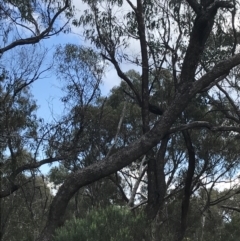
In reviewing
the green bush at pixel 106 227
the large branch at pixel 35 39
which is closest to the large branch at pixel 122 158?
the green bush at pixel 106 227

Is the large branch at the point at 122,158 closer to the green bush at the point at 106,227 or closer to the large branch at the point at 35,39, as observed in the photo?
the green bush at the point at 106,227

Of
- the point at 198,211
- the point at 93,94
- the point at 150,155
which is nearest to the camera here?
the point at 150,155

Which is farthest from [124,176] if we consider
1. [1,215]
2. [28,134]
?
[28,134]

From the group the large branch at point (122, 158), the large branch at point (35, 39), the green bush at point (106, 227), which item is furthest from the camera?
the large branch at point (35, 39)

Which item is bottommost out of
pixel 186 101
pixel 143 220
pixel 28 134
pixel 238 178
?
pixel 143 220

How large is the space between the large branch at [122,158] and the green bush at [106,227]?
3.72 feet

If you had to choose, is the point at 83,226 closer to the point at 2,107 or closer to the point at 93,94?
the point at 2,107

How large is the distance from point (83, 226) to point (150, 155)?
4.96m

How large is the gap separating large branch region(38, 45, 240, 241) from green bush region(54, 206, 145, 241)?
1.13 meters

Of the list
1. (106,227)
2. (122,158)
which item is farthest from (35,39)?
(106,227)

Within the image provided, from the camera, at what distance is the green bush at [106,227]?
300 inches

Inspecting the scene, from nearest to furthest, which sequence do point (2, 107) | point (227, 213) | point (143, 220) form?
point (143, 220) → point (2, 107) → point (227, 213)

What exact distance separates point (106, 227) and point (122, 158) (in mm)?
2046

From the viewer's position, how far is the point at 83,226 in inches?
306
